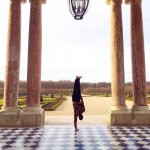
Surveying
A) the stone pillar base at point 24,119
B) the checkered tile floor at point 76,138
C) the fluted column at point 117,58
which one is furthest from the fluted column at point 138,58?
the stone pillar base at point 24,119

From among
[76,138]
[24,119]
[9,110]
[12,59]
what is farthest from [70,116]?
[76,138]

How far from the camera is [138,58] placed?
41.4 metres

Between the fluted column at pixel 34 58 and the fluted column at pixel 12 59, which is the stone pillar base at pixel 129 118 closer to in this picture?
the fluted column at pixel 34 58

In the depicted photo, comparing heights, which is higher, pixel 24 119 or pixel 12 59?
pixel 12 59

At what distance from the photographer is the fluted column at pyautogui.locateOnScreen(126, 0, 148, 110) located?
41.2m

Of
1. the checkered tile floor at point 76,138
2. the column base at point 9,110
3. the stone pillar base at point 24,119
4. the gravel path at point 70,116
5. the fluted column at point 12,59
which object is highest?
the fluted column at point 12,59

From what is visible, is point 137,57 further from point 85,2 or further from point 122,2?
point 85,2

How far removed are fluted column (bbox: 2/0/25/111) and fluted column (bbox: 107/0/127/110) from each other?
13.4 m

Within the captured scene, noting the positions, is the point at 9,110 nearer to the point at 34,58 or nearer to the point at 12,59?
the point at 12,59

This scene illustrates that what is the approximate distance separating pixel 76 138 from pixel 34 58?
49.9ft

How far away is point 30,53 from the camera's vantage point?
41.4m

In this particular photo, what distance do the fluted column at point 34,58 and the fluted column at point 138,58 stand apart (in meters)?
13.4

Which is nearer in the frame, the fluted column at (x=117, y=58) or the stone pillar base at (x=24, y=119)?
the stone pillar base at (x=24, y=119)

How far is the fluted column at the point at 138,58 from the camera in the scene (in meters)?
41.2
